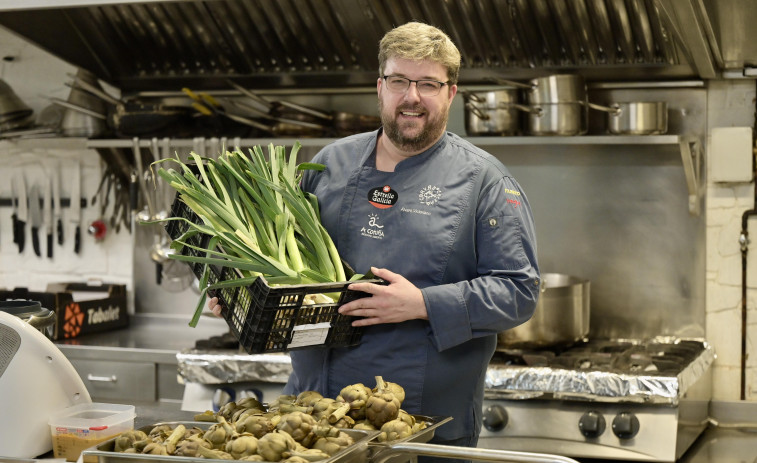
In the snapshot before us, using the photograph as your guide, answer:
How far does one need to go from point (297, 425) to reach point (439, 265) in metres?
0.70

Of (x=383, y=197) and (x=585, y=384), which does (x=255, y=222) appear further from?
(x=585, y=384)

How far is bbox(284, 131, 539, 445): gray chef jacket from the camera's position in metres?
2.12

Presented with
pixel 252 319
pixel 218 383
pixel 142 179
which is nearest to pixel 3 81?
pixel 142 179

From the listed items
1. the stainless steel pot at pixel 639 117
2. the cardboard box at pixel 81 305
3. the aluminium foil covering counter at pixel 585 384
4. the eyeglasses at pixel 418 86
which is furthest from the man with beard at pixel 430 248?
the cardboard box at pixel 81 305

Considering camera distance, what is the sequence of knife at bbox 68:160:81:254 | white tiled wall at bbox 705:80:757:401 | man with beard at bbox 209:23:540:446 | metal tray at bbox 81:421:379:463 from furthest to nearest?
1. knife at bbox 68:160:81:254
2. white tiled wall at bbox 705:80:757:401
3. man with beard at bbox 209:23:540:446
4. metal tray at bbox 81:421:379:463

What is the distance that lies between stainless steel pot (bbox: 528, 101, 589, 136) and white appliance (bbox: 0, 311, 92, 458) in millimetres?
2132

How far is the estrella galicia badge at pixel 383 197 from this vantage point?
2252 millimetres

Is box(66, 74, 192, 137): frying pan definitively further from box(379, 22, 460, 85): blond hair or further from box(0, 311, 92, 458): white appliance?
box(0, 311, 92, 458): white appliance

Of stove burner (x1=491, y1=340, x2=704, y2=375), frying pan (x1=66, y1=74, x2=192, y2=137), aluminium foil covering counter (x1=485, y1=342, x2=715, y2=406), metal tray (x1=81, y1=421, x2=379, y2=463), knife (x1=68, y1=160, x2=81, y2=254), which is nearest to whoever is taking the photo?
metal tray (x1=81, y1=421, x2=379, y2=463)

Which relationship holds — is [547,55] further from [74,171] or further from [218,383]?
Answer: [74,171]

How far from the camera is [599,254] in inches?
154

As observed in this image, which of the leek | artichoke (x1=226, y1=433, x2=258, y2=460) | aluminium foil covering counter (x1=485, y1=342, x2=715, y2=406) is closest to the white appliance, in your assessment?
the leek

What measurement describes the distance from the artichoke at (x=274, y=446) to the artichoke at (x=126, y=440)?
212 mm

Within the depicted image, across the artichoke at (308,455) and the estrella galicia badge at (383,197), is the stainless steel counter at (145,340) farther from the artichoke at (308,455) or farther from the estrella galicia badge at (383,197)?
the artichoke at (308,455)
